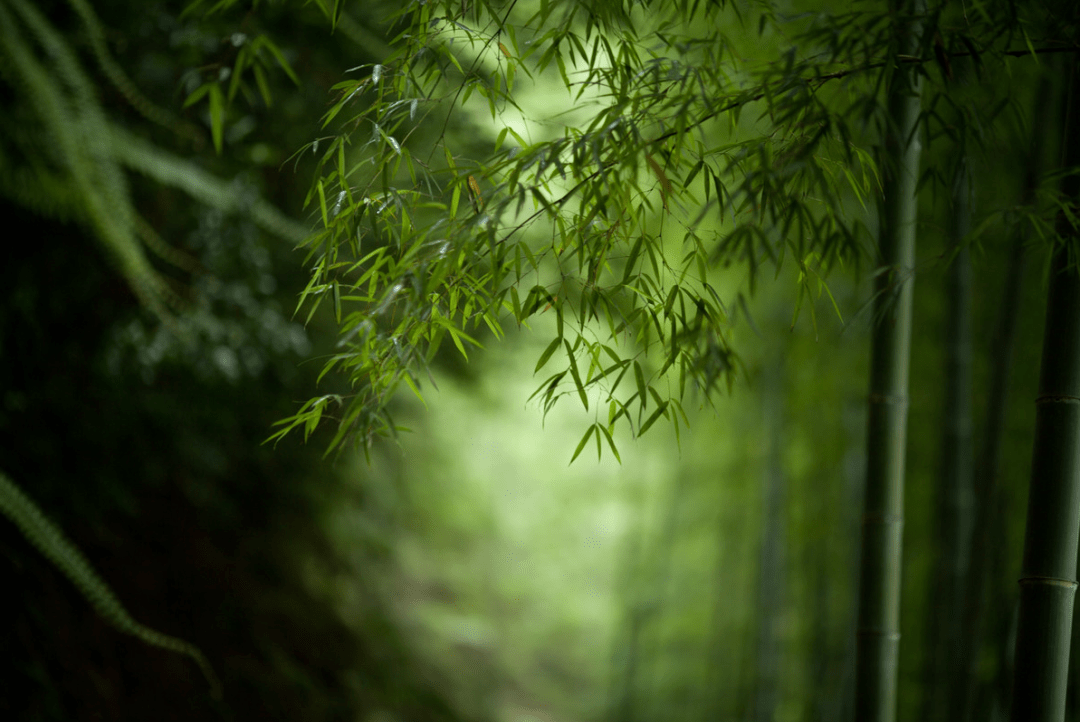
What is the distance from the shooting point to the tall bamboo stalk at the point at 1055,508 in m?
1.13

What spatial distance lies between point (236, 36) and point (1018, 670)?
1504 millimetres

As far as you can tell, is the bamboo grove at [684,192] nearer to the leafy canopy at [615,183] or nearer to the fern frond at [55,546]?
the leafy canopy at [615,183]

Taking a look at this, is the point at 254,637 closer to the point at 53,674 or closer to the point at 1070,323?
the point at 53,674

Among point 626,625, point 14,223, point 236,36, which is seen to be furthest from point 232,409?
point 626,625

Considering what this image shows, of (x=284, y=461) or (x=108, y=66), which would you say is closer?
(x=108, y=66)

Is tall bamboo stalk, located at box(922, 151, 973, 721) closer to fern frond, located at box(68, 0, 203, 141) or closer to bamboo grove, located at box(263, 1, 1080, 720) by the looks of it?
bamboo grove, located at box(263, 1, 1080, 720)

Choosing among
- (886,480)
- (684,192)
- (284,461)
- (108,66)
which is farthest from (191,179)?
(886,480)

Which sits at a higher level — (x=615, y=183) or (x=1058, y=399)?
Answer: (x=615, y=183)

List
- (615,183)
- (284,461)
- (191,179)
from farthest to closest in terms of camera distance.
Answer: (284,461) → (191,179) → (615,183)

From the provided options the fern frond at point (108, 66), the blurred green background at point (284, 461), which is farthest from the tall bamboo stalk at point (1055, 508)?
the fern frond at point (108, 66)

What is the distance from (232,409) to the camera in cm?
287

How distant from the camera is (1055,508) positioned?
113 centimetres

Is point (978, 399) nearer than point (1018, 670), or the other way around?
point (1018, 670)

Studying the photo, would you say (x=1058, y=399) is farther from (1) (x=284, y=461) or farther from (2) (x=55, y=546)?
(1) (x=284, y=461)
